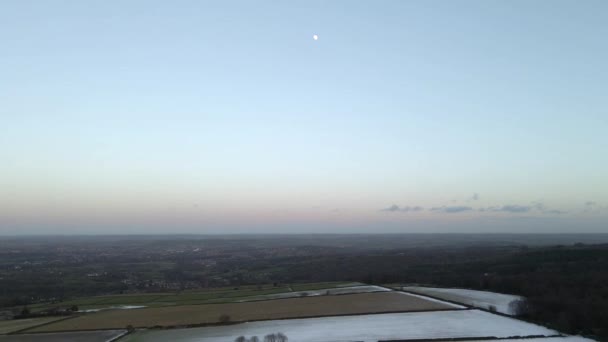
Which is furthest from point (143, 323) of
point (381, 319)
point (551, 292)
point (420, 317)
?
point (551, 292)

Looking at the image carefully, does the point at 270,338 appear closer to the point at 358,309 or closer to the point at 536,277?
the point at 358,309

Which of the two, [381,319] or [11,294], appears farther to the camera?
[11,294]

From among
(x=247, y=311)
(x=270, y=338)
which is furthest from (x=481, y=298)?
(x=270, y=338)

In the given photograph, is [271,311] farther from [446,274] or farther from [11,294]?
[11,294]

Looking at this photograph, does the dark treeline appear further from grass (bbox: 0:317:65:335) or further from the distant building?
the distant building

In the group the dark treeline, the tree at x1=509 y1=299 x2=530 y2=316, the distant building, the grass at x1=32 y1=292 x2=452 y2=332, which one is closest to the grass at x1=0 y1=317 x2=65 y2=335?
the grass at x1=32 y1=292 x2=452 y2=332
